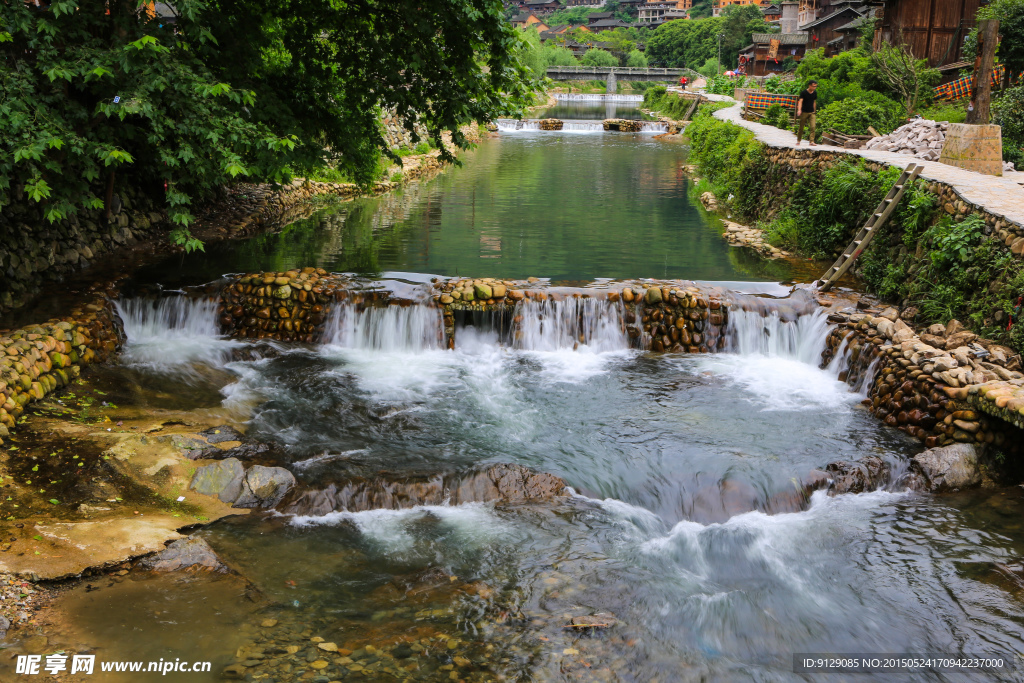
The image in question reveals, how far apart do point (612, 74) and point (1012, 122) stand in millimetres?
86089

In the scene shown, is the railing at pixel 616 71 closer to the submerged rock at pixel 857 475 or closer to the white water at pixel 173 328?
the white water at pixel 173 328

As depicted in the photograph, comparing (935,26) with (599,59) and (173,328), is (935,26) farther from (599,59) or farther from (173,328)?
(599,59)

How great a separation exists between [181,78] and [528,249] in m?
9.48

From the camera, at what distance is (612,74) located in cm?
10119

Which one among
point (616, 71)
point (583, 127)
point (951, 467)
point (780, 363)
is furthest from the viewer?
point (616, 71)

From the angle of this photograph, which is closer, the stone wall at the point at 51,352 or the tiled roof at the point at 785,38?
the stone wall at the point at 51,352

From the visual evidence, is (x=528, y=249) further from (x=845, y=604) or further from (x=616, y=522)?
(x=845, y=604)

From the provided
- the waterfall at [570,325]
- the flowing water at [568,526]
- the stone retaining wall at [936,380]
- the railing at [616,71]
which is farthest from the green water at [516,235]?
the railing at [616,71]

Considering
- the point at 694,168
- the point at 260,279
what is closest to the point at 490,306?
the point at 260,279

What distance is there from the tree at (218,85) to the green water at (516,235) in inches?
88.4

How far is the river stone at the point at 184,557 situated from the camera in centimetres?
692

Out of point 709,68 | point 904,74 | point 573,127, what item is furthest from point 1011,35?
point 709,68

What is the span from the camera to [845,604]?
721 cm

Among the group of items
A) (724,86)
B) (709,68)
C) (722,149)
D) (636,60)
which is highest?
(636,60)
